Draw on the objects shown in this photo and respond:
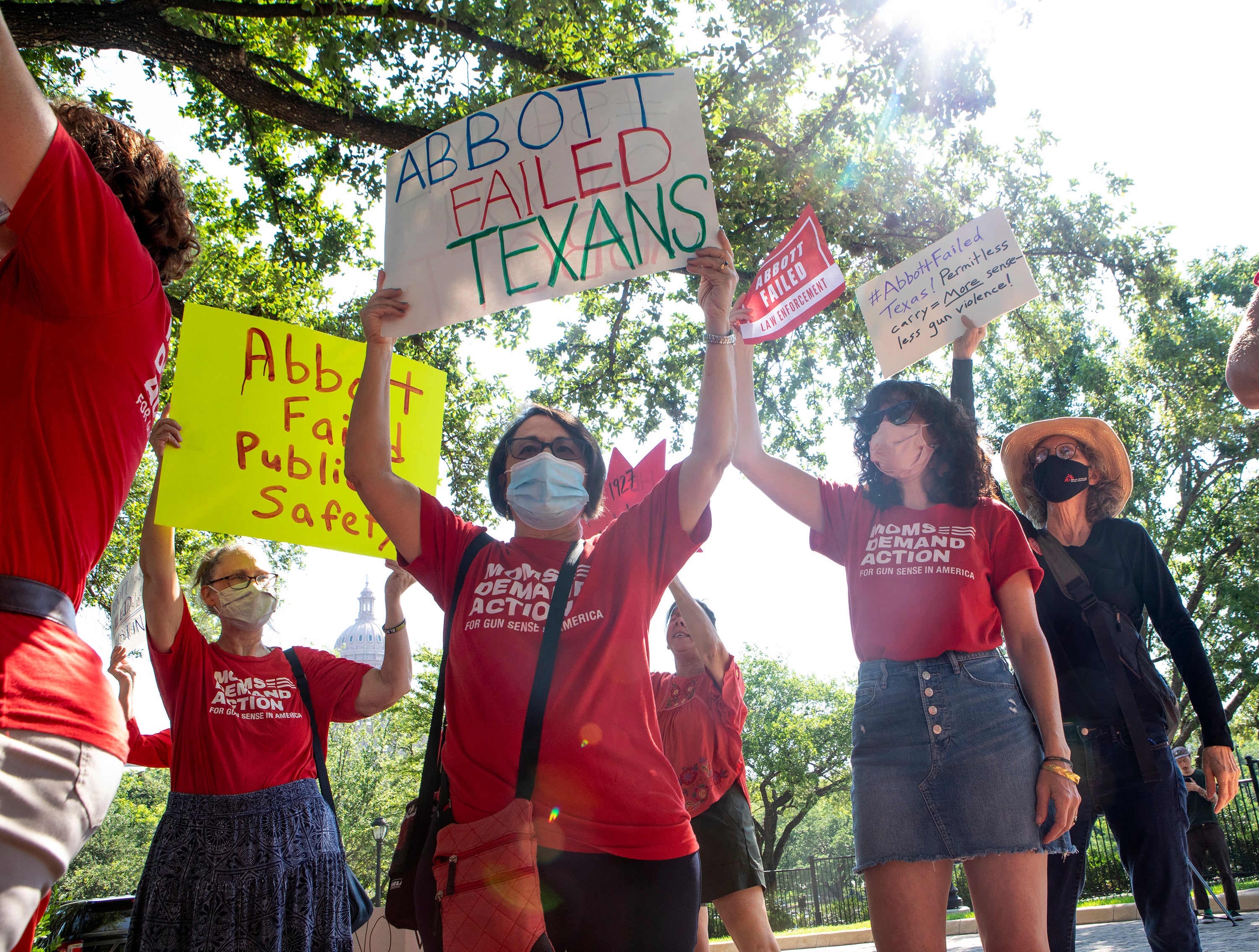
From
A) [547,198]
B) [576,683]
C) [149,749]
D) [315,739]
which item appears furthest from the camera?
[149,749]

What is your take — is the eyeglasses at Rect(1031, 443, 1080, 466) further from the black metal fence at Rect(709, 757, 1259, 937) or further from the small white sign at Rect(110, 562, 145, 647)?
the black metal fence at Rect(709, 757, 1259, 937)

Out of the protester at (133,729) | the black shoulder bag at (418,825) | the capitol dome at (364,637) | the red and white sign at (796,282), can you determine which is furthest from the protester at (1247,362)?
the capitol dome at (364,637)

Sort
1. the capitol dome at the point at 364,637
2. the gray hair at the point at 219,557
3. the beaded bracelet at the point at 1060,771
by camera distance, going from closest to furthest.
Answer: the beaded bracelet at the point at 1060,771, the gray hair at the point at 219,557, the capitol dome at the point at 364,637

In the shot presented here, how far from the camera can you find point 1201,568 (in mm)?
20125

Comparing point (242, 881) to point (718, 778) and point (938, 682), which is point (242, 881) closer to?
point (718, 778)

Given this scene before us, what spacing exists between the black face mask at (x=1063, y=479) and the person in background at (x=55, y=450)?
3310mm

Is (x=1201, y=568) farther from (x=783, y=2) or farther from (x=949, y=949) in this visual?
(x=783, y=2)

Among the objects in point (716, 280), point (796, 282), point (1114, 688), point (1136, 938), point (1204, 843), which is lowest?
point (1136, 938)

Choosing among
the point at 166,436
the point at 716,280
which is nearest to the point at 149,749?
the point at 166,436

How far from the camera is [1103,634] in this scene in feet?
10.8

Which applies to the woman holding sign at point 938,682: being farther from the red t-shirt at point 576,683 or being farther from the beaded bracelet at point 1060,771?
the red t-shirt at point 576,683

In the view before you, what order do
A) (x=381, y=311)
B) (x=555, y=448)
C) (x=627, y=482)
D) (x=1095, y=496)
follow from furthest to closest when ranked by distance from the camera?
(x=627, y=482)
(x=1095, y=496)
(x=381, y=311)
(x=555, y=448)

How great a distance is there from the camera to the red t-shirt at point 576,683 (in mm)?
2168

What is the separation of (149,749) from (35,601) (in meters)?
Answer: 3.48
